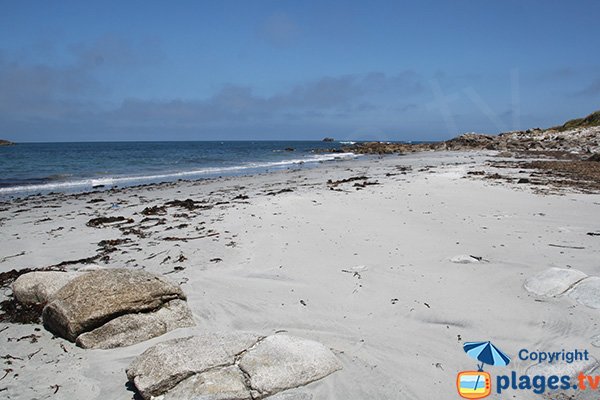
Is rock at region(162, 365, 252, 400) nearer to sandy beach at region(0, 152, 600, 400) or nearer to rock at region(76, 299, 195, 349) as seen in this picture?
sandy beach at region(0, 152, 600, 400)

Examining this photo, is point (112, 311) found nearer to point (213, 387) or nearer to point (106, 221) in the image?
point (213, 387)

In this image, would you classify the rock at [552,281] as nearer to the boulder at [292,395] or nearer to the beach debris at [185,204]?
the boulder at [292,395]

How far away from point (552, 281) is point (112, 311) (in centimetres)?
532

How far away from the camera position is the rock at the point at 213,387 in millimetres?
3066

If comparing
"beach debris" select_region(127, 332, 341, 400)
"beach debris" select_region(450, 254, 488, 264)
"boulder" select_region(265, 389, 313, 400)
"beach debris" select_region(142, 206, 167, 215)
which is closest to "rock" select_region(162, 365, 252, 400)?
"beach debris" select_region(127, 332, 341, 400)

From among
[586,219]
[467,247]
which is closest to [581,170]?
[586,219]

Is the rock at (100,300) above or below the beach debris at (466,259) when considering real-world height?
above

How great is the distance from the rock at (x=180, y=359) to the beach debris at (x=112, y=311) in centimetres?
78

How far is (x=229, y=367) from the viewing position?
3.33 meters

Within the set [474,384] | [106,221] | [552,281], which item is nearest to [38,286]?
[474,384]

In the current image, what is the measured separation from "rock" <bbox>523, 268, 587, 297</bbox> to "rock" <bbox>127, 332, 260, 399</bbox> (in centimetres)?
364

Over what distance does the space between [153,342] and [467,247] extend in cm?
532

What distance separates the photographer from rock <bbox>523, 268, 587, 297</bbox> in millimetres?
4781

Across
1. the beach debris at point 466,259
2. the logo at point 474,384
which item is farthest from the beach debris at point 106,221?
the logo at point 474,384
